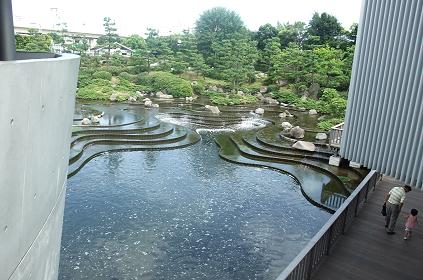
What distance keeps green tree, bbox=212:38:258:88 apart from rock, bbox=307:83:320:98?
24.3 ft

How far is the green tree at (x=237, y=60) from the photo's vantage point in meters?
39.7

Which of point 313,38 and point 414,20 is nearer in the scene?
point 414,20

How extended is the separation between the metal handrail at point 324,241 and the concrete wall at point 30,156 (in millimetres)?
3159

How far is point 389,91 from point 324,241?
2669 millimetres

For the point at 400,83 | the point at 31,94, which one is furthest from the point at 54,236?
the point at 400,83

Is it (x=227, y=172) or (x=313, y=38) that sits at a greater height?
Answer: (x=313, y=38)

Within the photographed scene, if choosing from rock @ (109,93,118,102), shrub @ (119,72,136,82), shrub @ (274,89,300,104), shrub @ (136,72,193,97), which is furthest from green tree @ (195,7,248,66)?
rock @ (109,93,118,102)

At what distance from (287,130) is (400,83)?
18.1m

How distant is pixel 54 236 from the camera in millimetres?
3955

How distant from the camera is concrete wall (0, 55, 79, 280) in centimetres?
204

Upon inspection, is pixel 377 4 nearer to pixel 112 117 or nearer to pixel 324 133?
pixel 324 133

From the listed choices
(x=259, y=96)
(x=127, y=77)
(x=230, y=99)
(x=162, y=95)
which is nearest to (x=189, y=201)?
(x=230, y=99)

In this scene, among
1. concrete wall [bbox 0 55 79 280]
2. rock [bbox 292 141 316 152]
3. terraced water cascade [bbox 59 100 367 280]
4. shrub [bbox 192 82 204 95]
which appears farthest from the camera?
shrub [bbox 192 82 204 95]

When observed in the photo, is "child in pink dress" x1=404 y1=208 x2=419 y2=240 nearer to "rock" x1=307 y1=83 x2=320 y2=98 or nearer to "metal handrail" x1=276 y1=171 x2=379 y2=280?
"metal handrail" x1=276 y1=171 x2=379 y2=280
